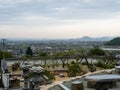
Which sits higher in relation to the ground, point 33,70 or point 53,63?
point 33,70

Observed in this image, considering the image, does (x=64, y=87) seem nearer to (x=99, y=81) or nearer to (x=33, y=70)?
(x=33, y=70)

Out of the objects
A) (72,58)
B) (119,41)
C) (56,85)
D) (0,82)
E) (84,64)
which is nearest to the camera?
(56,85)

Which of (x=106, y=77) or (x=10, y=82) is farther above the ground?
(x=106, y=77)

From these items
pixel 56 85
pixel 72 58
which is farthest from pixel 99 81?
pixel 72 58

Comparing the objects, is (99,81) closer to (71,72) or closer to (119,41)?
(71,72)

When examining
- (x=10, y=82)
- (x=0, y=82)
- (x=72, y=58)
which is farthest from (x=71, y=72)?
(x=72, y=58)

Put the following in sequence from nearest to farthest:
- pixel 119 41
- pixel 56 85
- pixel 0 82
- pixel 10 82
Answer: pixel 56 85, pixel 10 82, pixel 0 82, pixel 119 41

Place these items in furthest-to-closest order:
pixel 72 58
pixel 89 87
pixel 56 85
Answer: pixel 72 58
pixel 56 85
pixel 89 87

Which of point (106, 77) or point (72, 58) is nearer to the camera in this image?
point (106, 77)

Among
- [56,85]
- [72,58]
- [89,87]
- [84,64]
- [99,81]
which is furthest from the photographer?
[72,58]
